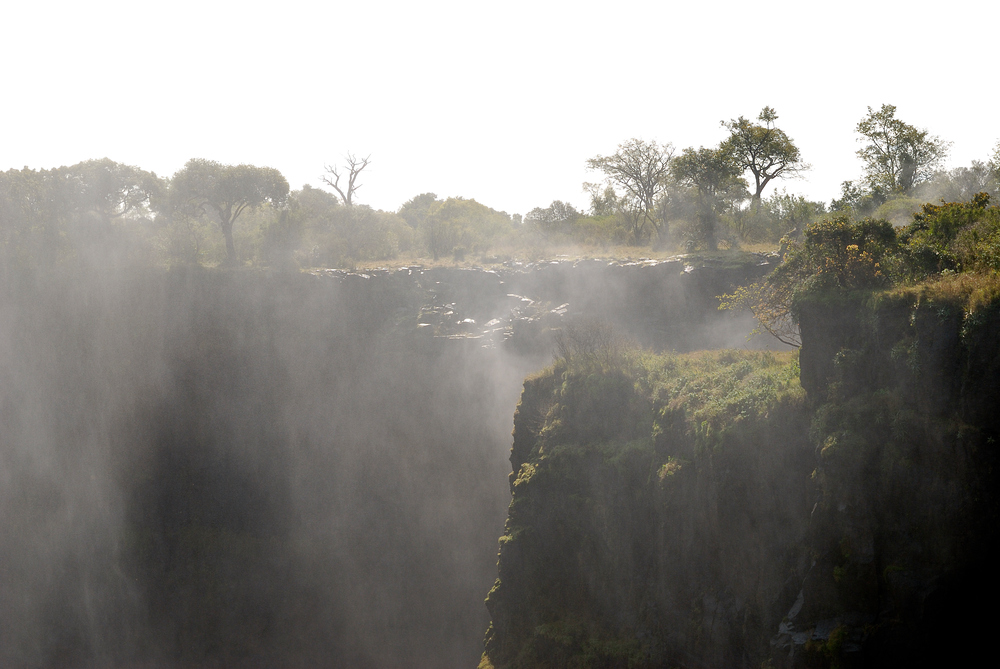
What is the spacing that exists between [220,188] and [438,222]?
48.2 feet

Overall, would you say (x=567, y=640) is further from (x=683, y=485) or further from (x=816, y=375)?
(x=816, y=375)

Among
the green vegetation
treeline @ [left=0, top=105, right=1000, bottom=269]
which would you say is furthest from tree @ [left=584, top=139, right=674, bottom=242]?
the green vegetation

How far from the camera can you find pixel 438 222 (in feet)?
152

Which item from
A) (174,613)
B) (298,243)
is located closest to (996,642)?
(174,613)

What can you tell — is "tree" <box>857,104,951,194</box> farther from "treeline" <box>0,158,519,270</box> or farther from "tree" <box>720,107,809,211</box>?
"treeline" <box>0,158,519,270</box>

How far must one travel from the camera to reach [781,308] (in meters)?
15.9

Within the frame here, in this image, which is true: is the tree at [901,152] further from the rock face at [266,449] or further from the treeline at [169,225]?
the treeline at [169,225]

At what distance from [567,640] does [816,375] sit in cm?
1035

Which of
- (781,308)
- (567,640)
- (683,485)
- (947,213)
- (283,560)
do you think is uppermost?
(947,213)

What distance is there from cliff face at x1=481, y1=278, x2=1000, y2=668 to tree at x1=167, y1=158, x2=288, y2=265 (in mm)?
27523

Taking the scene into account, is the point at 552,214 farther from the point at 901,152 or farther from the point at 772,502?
the point at 772,502

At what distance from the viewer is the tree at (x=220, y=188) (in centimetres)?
3916

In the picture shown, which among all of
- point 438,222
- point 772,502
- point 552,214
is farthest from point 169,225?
point 772,502

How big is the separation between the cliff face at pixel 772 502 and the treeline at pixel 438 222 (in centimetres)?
1693
